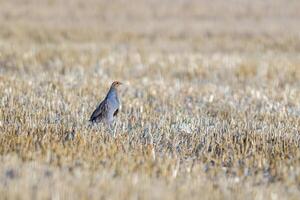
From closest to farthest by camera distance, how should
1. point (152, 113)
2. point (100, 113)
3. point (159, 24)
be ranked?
point (100, 113)
point (152, 113)
point (159, 24)

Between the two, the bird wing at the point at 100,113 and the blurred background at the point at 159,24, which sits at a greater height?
the blurred background at the point at 159,24

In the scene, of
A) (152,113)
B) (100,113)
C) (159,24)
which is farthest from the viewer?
(159,24)

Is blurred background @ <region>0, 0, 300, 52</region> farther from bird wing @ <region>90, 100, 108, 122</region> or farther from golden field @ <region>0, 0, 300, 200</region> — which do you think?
bird wing @ <region>90, 100, 108, 122</region>

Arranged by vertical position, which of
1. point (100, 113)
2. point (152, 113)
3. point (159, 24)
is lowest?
point (152, 113)

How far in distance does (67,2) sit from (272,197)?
25302 mm

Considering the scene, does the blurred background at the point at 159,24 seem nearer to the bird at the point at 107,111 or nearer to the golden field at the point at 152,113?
the golden field at the point at 152,113

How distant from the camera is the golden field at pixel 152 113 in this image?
18.5 feet

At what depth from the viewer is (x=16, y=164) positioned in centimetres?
587

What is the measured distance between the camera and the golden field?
5637 millimetres

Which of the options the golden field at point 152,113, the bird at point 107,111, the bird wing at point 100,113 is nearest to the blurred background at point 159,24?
the golden field at point 152,113

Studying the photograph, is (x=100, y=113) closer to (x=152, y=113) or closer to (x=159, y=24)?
(x=152, y=113)

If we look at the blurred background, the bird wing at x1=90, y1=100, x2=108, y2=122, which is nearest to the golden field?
the blurred background

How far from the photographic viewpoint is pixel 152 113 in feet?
32.1

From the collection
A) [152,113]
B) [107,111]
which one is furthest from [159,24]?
[107,111]
